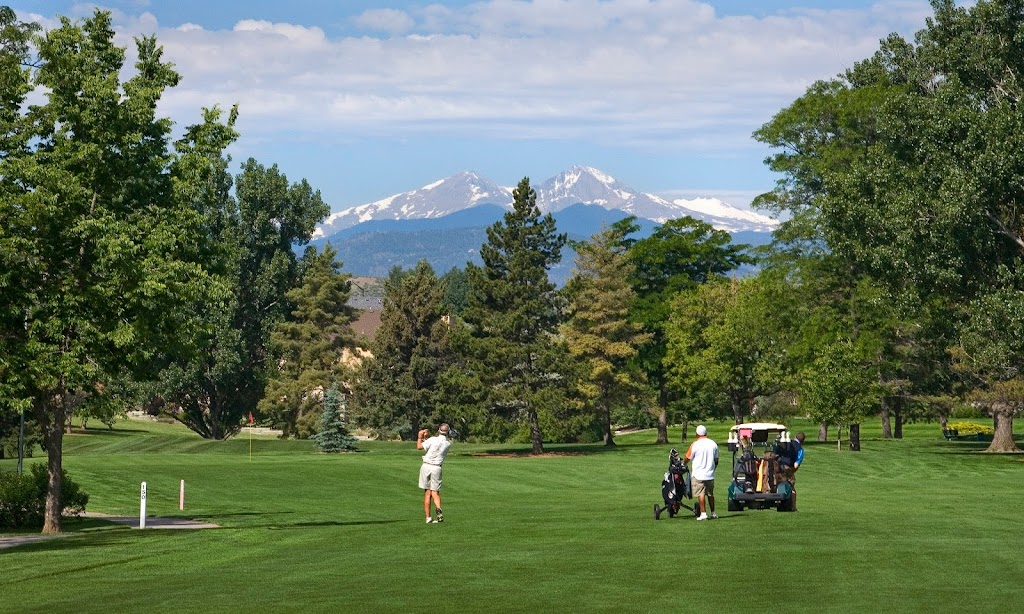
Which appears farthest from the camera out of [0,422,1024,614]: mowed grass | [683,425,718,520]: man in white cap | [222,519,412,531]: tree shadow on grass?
[222,519,412,531]: tree shadow on grass

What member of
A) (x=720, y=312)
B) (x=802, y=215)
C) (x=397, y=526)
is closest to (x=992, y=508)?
(x=397, y=526)

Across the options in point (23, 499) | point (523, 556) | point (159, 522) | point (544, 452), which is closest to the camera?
point (523, 556)

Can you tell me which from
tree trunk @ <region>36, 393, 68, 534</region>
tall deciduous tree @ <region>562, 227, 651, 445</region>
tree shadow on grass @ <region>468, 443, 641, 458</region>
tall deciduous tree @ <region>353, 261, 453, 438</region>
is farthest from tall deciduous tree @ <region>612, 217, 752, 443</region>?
tree trunk @ <region>36, 393, 68, 534</region>

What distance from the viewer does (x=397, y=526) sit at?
28359 mm

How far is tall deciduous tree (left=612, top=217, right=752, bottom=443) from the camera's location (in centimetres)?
8750

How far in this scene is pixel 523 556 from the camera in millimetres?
20281

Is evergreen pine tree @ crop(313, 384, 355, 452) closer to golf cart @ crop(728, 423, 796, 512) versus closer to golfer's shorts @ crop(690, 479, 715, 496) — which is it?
golf cart @ crop(728, 423, 796, 512)

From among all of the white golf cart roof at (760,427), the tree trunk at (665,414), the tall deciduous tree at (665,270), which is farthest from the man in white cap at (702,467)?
the tree trunk at (665,414)

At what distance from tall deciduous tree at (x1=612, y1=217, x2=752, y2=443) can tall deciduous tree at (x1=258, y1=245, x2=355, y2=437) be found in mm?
22408

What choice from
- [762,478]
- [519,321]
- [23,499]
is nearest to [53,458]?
[23,499]

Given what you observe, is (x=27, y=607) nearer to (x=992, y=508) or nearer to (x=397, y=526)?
(x=397, y=526)

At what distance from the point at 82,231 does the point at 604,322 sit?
56255mm

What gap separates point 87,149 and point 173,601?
14.0 m

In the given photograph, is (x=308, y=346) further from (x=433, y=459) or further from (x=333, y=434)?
(x=433, y=459)
